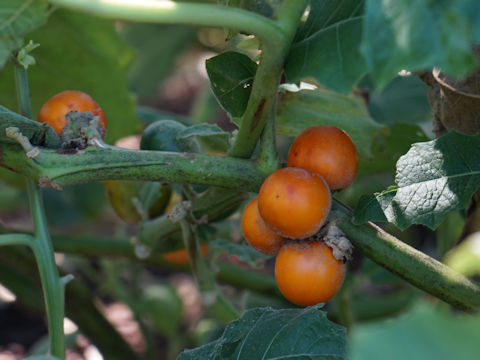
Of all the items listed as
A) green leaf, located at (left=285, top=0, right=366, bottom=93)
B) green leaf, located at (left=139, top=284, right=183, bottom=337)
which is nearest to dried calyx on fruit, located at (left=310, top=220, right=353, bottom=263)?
green leaf, located at (left=285, top=0, right=366, bottom=93)

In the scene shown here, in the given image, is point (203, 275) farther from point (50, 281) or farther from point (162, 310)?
point (162, 310)

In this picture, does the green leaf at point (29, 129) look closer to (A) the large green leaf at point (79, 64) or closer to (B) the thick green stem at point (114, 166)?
(B) the thick green stem at point (114, 166)

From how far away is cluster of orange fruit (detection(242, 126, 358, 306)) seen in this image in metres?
0.99

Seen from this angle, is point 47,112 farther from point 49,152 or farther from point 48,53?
point 48,53

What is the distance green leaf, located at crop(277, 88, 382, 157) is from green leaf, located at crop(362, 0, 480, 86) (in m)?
0.64

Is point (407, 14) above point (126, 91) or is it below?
below

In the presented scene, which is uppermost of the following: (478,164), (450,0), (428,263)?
(450,0)

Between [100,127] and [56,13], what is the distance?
64 centimetres

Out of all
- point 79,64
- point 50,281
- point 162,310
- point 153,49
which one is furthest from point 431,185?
point 153,49

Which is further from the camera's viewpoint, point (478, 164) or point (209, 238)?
point (209, 238)

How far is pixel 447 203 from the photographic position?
1.05 metres

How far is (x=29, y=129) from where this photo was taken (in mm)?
1063

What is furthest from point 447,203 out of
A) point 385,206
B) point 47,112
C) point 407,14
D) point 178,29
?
point 178,29

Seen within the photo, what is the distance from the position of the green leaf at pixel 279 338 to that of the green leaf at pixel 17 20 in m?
0.57
